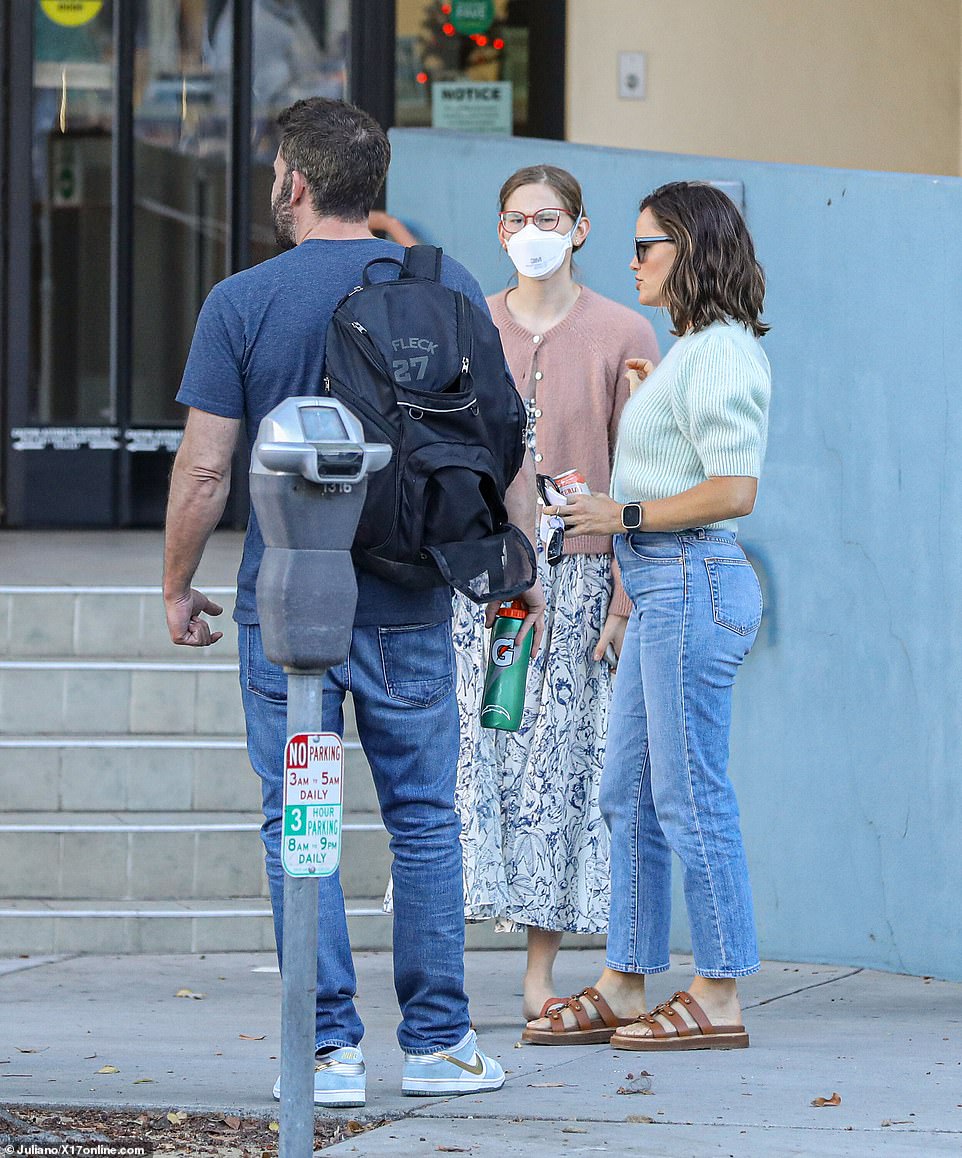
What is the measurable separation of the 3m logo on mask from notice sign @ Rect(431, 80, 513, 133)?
581cm

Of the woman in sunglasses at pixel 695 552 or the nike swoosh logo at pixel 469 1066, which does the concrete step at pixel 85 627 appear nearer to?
the woman in sunglasses at pixel 695 552

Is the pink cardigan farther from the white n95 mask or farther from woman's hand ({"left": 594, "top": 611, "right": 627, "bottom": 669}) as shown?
the white n95 mask

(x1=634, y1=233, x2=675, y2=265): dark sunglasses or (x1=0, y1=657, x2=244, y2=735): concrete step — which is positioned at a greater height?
(x1=634, y1=233, x2=675, y2=265): dark sunglasses

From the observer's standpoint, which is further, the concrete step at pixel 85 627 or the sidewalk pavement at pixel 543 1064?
the concrete step at pixel 85 627

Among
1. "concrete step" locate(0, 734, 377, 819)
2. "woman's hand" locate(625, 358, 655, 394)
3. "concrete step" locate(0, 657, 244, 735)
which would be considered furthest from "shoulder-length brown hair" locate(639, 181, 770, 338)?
"concrete step" locate(0, 657, 244, 735)

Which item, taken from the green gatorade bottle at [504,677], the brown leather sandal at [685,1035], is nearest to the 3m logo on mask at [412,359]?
the green gatorade bottle at [504,677]

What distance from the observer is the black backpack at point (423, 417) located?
348cm

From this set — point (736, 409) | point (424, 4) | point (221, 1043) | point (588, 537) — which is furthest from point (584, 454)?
point (424, 4)

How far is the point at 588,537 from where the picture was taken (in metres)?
4.46

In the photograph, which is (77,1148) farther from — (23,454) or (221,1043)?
(23,454)

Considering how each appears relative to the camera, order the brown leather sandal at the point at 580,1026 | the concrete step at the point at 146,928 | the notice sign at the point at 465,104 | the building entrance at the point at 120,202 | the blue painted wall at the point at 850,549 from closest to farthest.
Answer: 1. the brown leather sandal at the point at 580,1026
2. the blue painted wall at the point at 850,549
3. the concrete step at the point at 146,928
4. the notice sign at the point at 465,104
5. the building entrance at the point at 120,202

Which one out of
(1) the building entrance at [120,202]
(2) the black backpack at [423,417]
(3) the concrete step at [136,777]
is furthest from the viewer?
(1) the building entrance at [120,202]

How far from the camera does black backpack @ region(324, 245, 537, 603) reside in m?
3.48

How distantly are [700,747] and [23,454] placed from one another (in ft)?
19.8
